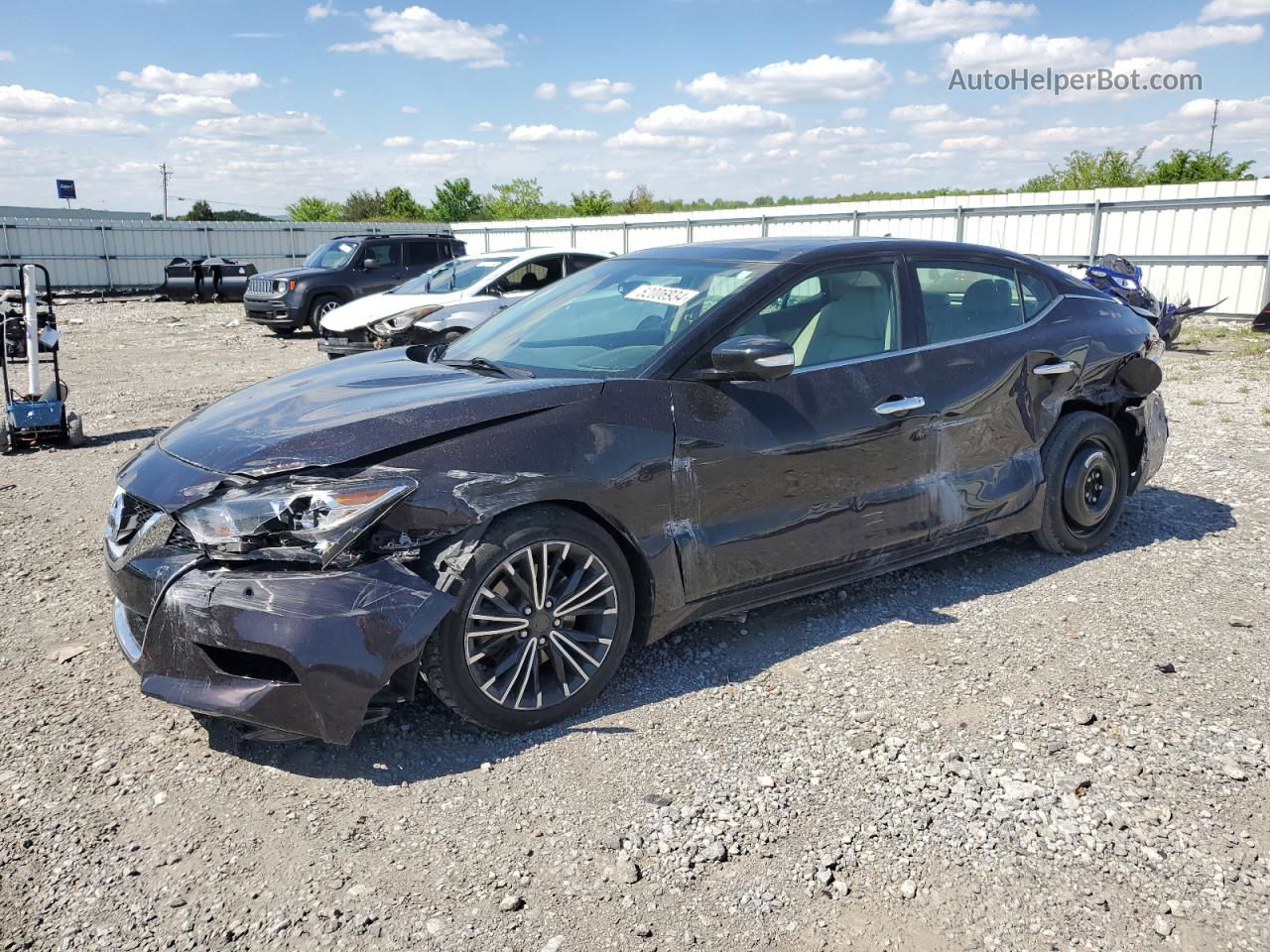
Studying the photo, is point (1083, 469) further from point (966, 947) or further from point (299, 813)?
point (299, 813)

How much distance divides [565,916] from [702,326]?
86.4 inches

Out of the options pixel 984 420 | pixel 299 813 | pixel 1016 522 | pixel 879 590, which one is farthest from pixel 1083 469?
pixel 299 813

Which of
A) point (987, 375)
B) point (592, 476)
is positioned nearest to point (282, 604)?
point (592, 476)

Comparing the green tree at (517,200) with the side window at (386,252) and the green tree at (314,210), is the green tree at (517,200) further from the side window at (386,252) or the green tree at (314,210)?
the side window at (386,252)

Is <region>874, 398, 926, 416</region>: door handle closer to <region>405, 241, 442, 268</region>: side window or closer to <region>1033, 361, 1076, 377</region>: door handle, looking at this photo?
<region>1033, 361, 1076, 377</region>: door handle

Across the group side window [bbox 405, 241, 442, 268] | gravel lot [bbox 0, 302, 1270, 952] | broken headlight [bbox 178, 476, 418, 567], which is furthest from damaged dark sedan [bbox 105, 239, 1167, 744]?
side window [bbox 405, 241, 442, 268]

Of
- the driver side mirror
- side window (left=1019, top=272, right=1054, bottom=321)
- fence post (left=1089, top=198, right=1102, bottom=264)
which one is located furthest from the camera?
fence post (left=1089, top=198, right=1102, bottom=264)

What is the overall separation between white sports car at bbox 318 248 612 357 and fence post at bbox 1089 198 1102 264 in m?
12.0

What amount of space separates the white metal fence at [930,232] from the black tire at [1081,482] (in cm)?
728

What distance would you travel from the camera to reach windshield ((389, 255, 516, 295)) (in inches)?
502

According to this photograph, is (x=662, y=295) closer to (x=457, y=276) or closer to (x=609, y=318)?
(x=609, y=318)

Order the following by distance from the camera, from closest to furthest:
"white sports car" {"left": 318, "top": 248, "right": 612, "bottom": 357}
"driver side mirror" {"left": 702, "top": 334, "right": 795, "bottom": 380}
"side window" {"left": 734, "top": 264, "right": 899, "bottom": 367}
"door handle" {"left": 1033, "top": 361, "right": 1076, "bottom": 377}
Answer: "driver side mirror" {"left": 702, "top": 334, "right": 795, "bottom": 380} → "side window" {"left": 734, "top": 264, "right": 899, "bottom": 367} → "door handle" {"left": 1033, "top": 361, "right": 1076, "bottom": 377} → "white sports car" {"left": 318, "top": 248, "right": 612, "bottom": 357}

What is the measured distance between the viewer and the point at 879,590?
4.82m

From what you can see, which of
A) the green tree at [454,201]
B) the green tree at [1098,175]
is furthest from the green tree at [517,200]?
the green tree at [1098,175]
